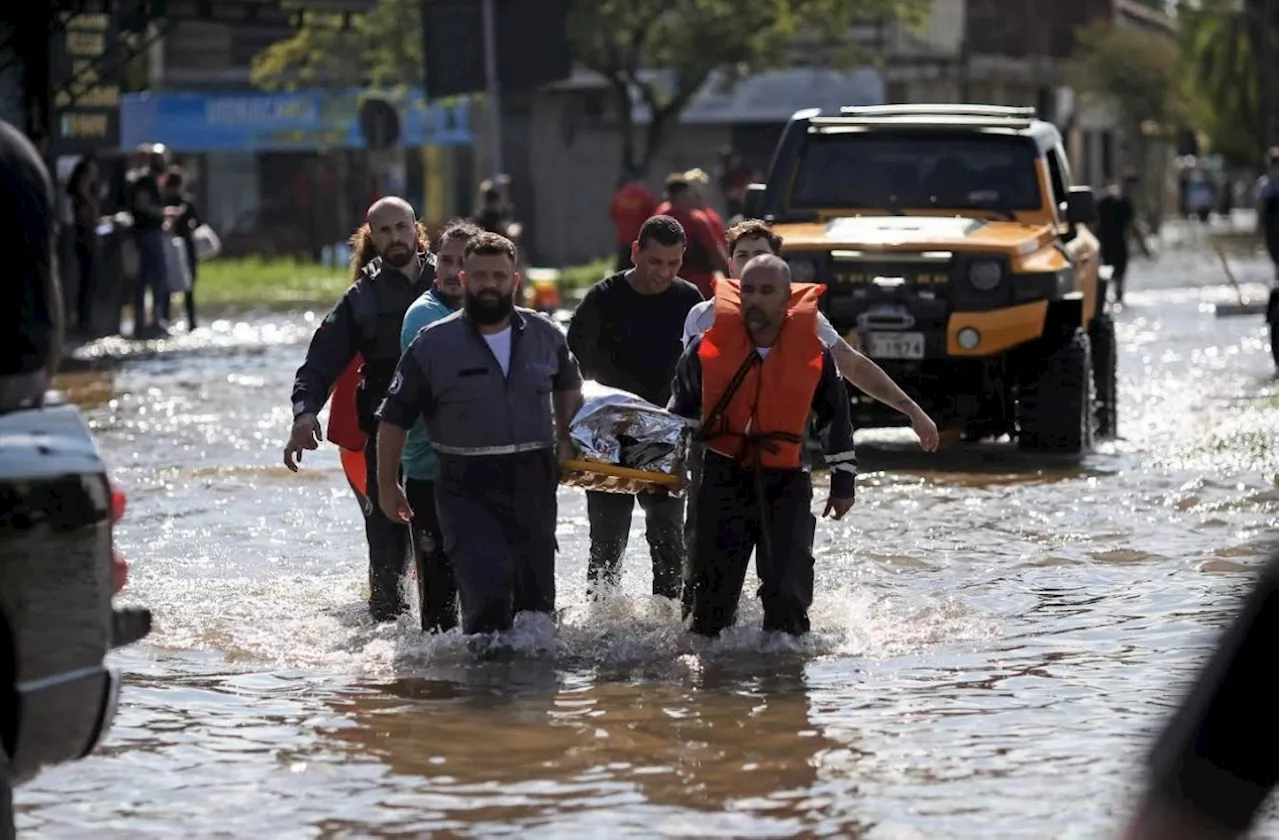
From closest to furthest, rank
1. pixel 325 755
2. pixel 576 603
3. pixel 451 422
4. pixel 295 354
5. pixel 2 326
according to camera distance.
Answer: pixel 2 326, pixel 325 755, pixel 451 422, pixel 576 603, pixel 295 354

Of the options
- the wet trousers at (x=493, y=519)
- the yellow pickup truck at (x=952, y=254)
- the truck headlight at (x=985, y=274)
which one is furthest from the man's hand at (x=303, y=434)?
the truck headlight at (x=985, y=274)

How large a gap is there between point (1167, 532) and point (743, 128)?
41313 millimetres

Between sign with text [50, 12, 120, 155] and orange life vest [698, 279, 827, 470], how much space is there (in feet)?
64.5

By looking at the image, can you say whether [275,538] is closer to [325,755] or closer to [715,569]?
[715,569]

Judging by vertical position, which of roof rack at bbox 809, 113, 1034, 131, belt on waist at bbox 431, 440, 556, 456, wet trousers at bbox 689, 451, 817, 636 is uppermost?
roof rack at bbox 809, 113, 1034, 131

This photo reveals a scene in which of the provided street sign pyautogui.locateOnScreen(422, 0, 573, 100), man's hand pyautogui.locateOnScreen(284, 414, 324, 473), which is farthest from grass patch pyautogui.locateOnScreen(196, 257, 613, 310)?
man's hand pyautogui.locateOnScreen(284, 414, 324, 473)

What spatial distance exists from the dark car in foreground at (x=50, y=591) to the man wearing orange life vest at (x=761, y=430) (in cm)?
362

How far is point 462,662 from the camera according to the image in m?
9.54

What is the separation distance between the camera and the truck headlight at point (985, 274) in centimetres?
1547

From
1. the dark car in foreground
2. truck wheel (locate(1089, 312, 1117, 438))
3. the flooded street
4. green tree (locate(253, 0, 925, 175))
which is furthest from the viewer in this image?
green tree (locate(253, 0, 925, 175))

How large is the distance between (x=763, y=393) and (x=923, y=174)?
721 centimetres

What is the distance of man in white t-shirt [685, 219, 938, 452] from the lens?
9.99m

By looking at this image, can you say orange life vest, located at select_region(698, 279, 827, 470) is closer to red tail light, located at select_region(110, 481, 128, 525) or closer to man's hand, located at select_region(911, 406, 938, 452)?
man's hand, located at select_region(911, 406, 938, 452)

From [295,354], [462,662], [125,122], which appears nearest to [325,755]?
[462,662]
